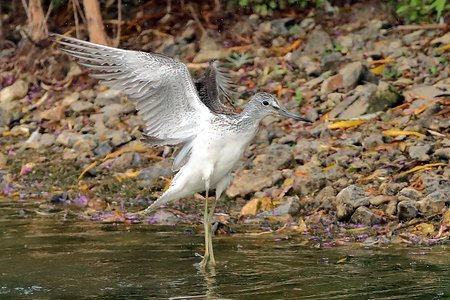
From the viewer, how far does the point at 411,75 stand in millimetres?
11891

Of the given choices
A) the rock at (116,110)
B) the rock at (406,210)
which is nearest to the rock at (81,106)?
the rock at (116,110)

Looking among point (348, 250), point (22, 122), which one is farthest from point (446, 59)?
point (22, 122)

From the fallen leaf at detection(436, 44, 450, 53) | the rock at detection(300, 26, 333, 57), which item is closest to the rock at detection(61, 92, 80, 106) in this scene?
the rock at detection(300, 26, 333, 57)

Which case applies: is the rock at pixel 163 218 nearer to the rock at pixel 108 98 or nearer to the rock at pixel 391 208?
the rock at pixel 391 208

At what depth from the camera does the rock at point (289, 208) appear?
933 centimetres

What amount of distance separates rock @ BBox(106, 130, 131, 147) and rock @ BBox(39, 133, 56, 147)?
0.81 meters

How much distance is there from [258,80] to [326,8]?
79.0 inches


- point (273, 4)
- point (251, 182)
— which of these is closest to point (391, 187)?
point (251, 182)

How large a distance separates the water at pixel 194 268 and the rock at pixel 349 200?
1.79ft

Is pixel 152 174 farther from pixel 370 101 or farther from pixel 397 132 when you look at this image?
pixel 397 132

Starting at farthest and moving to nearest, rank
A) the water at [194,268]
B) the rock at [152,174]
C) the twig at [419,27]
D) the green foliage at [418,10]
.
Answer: the twig at [419,27], the green foliage at [418,10], the rock at [152,174], the water at [194,268]

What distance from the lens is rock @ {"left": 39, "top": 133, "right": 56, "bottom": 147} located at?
12797 millimetres

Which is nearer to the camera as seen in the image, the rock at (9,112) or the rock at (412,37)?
the rock at (412,37)

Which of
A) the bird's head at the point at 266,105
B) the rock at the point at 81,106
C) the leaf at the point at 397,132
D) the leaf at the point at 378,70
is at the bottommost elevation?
the leaf at the point at 397,132
